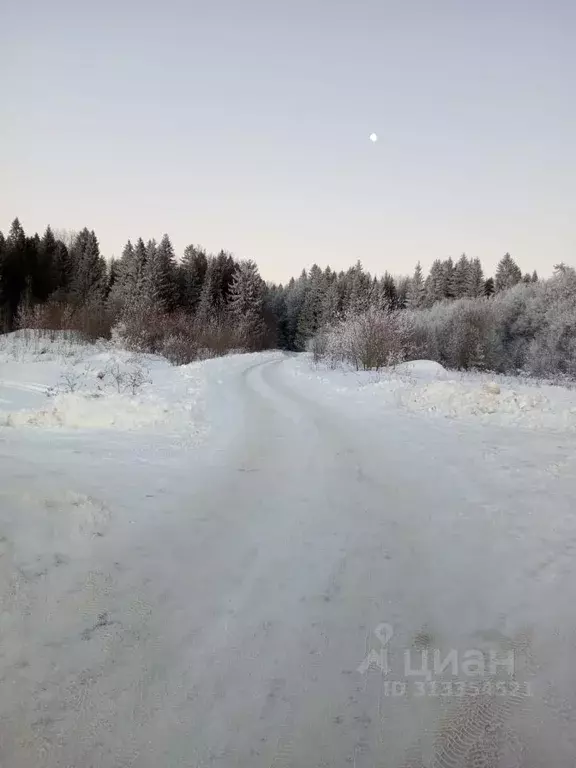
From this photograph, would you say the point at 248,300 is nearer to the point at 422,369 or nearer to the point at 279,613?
the point at 422,369

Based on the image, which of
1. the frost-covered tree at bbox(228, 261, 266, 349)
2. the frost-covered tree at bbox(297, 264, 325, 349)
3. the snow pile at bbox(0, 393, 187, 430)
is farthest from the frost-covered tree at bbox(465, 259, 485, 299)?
the snow pile at bbox(0, 393, 187, 430)

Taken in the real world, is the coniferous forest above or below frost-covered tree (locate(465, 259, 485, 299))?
below

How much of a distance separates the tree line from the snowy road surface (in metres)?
22.0

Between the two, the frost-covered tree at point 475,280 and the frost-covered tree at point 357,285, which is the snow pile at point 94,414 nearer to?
the frost-covered tree at point 357,285

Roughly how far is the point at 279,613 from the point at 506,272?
78.9 m

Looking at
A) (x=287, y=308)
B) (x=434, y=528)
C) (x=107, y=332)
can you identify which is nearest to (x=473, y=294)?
(x=287, y=308)

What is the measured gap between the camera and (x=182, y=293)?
182 ft

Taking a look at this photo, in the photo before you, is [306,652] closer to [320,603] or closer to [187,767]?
[320,603]

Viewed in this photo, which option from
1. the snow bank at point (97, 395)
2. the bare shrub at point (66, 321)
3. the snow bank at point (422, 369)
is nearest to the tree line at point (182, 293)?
the bare shrub at point (66, 321)

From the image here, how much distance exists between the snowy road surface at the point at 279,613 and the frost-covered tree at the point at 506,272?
73.3 meters

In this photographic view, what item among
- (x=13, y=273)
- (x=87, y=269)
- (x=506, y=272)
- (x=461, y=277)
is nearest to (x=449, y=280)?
(x=461, y=277)

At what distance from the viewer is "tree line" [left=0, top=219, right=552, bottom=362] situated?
30172mm

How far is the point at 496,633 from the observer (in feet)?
9.73

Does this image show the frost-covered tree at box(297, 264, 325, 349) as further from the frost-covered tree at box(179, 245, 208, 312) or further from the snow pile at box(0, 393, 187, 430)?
the snow pile at box(0, 393, 187, 430)
